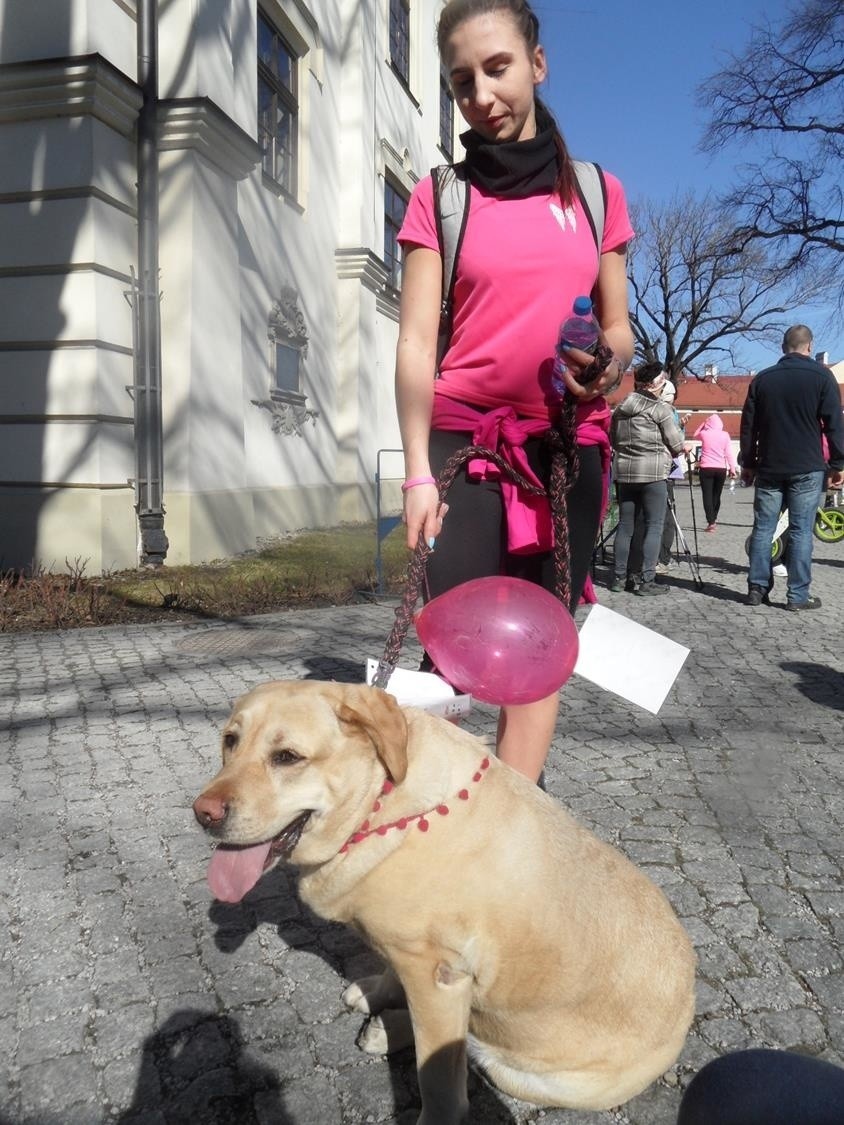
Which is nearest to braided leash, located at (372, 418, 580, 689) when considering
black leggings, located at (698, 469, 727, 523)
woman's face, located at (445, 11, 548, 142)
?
woman's face, located at (445, 11, 548, 142)

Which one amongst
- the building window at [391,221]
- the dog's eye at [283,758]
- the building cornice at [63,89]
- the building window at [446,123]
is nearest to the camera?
the dog's eye at [283,758]

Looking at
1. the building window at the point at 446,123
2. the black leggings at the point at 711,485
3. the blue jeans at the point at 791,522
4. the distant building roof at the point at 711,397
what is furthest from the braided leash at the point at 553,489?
the distant building roof at the point at 711,397

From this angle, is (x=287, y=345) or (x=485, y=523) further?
(x=287, y=345)

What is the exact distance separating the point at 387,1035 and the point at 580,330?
186cm

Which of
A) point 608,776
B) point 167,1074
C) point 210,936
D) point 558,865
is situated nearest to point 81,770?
point 210,936

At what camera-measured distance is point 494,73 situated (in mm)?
2115

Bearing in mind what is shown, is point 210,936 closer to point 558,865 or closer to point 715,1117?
point 558,865

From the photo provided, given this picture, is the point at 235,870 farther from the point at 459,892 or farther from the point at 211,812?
the point at 459,892

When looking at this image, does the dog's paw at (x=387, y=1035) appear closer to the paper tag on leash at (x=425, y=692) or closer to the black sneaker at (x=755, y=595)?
the paper tag on leash at (x=425, y=692)

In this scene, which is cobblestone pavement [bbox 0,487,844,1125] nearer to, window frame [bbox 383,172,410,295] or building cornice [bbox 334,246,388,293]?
building cornice [bbox 334,246,388,293]

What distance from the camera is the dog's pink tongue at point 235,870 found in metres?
1.67

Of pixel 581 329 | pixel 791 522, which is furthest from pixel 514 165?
pixel 791 522

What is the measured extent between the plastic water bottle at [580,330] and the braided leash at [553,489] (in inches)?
6.3

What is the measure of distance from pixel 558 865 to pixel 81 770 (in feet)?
9.15
